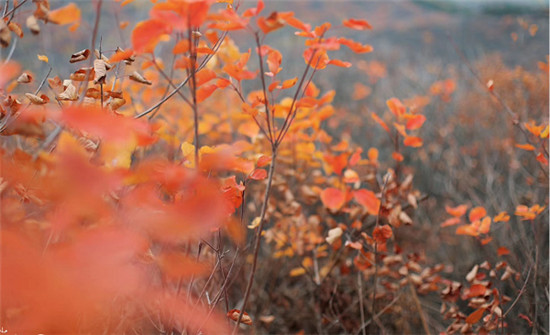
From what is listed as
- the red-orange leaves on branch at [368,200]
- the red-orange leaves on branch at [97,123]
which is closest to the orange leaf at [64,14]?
the red-orange leaves on branch at [97,123]

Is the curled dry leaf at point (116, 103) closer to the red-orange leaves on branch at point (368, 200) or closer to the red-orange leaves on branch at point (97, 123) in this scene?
the red-orange leaves on branch at point (97, 123)

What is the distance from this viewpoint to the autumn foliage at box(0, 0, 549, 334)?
20.7 inches

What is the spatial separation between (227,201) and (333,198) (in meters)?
0.56

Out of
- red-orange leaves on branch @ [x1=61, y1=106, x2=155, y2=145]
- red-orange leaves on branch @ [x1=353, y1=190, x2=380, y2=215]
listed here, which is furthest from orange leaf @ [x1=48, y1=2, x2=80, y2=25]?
red-orange leaves on branch @ [x1=353, y1=190, x2=380, y2=215]

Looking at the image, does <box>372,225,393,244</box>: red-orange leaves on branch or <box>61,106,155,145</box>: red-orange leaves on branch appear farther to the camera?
<box>372,225,393,244</box>: red-orange leaves on branch

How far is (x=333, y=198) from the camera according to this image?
1.30 meters

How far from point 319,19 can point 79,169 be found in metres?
5.00

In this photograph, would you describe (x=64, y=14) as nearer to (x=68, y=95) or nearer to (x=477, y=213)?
(x=68, y=95)

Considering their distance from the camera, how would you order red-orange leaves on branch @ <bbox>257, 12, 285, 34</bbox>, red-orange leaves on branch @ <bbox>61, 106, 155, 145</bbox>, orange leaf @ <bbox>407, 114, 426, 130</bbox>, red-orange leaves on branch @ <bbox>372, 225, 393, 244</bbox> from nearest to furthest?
1. red-orange leaves on branch @ <bbox>61, 106, 155, 145</bbox>
2. red-orange leaves on branch @ <bbox>257, 12, 285, 34</bbox>
3. red-orange leaves on branch @ <bbox>372, 225, 393, 244</bbox>
4. orange leaf @ <bbox>407, 114, 426, 130</bbox>

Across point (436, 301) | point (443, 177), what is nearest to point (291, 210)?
point (436, 301)

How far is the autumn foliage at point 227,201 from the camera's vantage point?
1.72 feet

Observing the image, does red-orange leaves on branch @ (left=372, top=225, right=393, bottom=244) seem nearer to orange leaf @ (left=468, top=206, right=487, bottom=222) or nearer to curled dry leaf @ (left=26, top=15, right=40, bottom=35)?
orange leaf @ (left=468, top=206, right=487, bottom=222)

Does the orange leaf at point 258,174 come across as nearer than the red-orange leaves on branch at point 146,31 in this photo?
No

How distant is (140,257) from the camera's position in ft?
2.64
